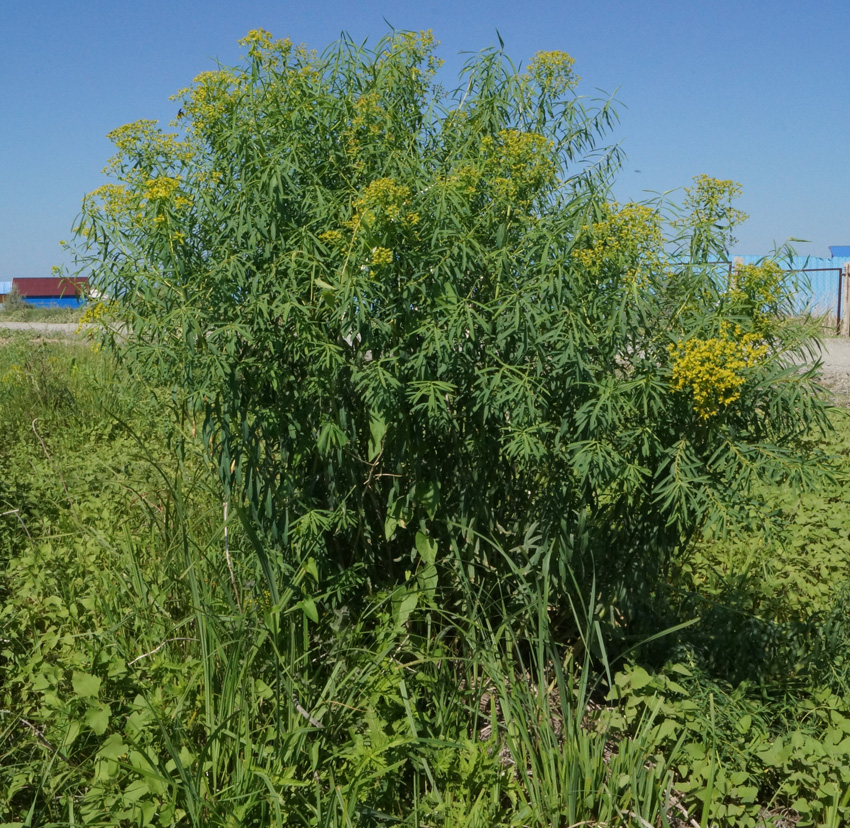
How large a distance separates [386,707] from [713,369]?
1430 millimetres

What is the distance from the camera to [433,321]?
2.54 m

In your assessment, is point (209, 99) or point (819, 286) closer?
point (209, 99)

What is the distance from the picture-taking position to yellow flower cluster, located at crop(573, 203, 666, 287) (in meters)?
2.54

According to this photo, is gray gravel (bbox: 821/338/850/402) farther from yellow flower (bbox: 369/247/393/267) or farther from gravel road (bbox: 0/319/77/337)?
gravel road (bbox: 0/319/77/337)

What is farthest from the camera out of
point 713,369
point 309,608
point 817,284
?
point 817,284

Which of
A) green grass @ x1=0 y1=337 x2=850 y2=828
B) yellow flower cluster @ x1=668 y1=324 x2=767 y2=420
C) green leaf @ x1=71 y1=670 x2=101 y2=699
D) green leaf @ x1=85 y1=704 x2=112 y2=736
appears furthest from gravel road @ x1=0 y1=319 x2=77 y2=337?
yellow flower cluster @ x1=668 y1=324 x2=767 y2=420

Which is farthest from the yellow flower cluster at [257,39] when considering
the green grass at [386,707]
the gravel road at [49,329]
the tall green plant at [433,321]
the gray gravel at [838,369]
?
the gravel road at [49,329]

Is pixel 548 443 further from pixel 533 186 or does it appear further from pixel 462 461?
pixel 533 186

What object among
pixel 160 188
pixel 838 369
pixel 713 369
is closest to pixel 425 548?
pixel 713 369

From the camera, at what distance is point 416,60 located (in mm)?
Answer: 2920

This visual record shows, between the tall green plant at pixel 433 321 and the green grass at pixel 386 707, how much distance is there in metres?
0.29

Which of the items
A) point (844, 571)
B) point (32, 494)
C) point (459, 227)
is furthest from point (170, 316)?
point (844, 571)

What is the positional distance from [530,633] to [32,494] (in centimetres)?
309

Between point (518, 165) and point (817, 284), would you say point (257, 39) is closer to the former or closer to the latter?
point (518, 165)
